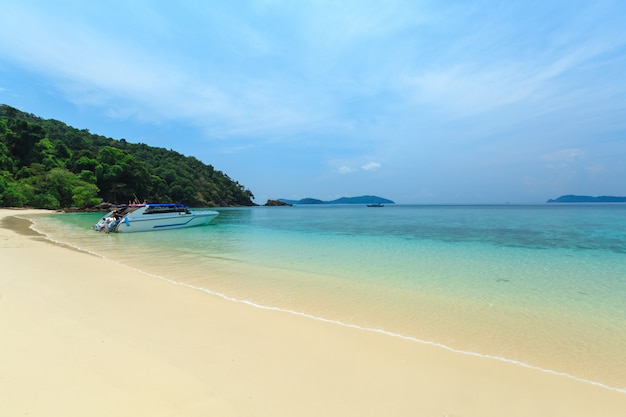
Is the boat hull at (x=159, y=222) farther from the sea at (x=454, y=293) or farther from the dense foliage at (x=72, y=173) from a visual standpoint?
the dense foliage at (x=72, y=173)

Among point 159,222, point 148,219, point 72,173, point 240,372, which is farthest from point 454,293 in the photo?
point 72,173

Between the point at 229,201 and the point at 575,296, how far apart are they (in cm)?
12815

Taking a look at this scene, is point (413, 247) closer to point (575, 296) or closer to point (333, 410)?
point (575, 296)

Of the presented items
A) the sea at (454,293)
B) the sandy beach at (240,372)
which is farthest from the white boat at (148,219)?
the sandy beach at (240,372)

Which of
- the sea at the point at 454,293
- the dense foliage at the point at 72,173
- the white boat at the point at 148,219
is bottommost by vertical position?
the sea at the point at 454,293

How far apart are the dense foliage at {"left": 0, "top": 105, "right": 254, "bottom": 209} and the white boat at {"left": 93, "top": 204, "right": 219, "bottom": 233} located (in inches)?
1075

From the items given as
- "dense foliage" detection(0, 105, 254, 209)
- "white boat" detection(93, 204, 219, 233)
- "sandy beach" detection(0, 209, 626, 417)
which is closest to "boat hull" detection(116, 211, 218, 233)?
"white boat" detection(93, 204, 219, 233)

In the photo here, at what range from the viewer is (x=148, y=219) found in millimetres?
21734

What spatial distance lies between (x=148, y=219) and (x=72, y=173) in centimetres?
4911

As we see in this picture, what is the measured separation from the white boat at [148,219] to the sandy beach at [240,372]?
702 inches

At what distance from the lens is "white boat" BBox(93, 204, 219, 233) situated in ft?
67.9

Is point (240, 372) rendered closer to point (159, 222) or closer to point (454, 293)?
point (454, 293)

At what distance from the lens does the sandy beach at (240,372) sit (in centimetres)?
242

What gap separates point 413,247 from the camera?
564 inches
